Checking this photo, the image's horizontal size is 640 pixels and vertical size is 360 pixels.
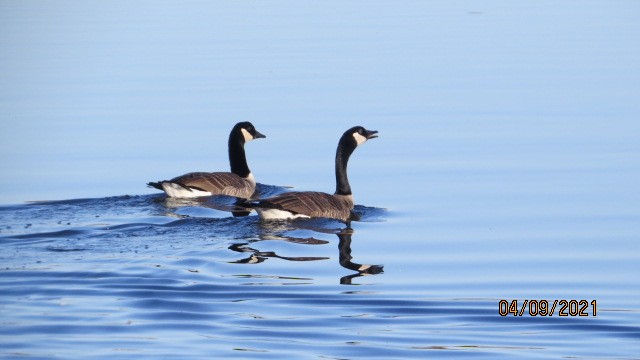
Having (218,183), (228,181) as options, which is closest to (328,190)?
(228,181)

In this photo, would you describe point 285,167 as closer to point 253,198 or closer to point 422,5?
point 253,198

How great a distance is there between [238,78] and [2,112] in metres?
6.04

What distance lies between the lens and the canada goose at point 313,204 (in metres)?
16.2

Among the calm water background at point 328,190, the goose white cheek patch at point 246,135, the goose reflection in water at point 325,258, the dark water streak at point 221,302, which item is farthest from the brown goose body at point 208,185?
the goose reflection in water at point 325,258

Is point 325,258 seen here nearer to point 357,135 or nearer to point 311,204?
point 311,204

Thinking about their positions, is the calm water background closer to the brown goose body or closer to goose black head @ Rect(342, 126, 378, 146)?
the brown goose body

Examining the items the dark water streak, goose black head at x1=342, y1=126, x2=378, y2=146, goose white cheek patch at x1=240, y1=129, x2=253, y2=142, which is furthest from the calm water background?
goose black head at x1=342, y1=126, x2=378, y2=146

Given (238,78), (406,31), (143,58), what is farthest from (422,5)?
(238,78)

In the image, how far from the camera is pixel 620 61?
1160 inches

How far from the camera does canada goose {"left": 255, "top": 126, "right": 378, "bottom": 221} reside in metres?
16.2

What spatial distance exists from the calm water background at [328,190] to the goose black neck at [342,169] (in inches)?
16.6

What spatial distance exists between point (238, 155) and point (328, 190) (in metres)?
1.94

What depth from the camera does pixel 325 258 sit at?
47.4 feet
